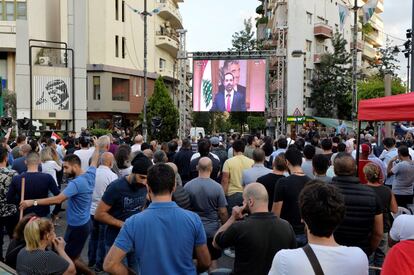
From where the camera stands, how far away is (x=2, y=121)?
17562 mm

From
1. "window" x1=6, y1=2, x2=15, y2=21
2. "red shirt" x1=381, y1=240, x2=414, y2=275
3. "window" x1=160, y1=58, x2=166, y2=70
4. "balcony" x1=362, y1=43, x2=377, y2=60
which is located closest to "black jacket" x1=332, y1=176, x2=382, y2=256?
"red shirt" x1=381, y1=240, x2=414, y2=275

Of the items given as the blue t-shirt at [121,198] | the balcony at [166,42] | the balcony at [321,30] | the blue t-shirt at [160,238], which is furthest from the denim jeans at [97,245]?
the balcony at [166,42]

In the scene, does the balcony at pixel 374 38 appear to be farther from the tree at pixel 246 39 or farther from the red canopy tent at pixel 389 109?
the red canopy tent at pixel 389 109

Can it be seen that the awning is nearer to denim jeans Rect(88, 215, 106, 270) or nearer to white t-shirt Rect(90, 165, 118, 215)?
white t-shirt Rect(90, 165, 118, 215)

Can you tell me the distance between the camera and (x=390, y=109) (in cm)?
866

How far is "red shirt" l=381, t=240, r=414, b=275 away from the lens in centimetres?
259

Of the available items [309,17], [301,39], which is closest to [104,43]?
[301,39]

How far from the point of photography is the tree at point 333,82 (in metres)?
46.3

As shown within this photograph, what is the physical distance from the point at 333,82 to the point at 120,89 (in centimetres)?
1949

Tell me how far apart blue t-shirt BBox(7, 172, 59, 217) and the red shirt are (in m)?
4.86

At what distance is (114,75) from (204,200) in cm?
3952

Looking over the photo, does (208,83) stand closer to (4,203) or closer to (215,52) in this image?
(215,52)

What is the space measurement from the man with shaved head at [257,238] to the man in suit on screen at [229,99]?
73.0ft

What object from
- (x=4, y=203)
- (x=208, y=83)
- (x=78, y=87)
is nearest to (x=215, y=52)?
(x=208, y=83)
